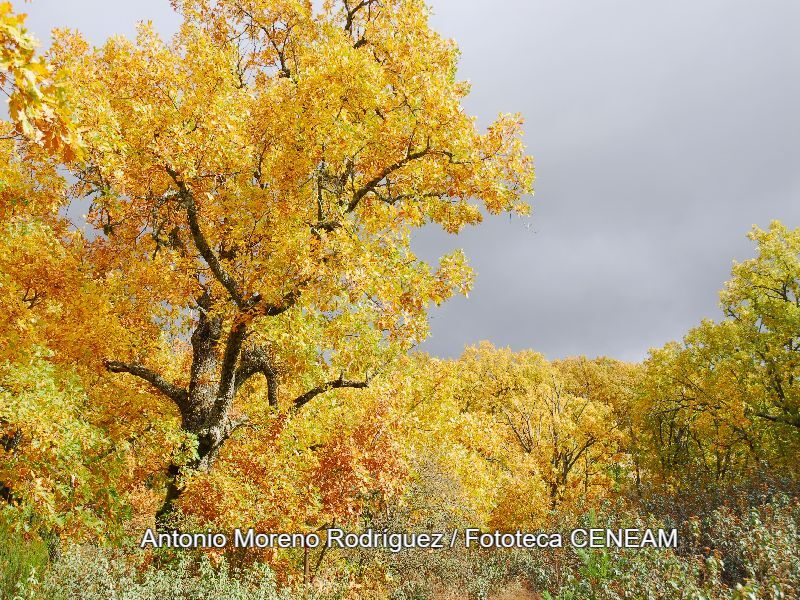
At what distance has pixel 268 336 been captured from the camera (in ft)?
36.3

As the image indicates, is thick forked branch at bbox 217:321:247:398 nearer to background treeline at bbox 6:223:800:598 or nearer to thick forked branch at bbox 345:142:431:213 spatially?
background treeline at bbox 6:223:800:598

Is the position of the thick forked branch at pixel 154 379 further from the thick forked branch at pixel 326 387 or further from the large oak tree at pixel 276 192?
the thick forked branch at pixel 326 387

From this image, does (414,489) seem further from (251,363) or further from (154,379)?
(154,379)

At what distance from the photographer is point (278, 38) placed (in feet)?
50.8

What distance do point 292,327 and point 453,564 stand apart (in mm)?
8923

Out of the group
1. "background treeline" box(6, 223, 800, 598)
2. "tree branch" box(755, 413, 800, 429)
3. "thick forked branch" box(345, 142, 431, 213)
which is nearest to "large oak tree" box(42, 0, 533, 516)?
"thick forked branch" box(345, 142, 431, 213)

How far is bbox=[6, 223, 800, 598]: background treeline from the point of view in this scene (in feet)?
28.0

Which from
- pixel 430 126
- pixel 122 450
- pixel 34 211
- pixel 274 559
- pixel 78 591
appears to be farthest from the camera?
pixel 34 211

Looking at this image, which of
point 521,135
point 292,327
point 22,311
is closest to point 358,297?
point 292,327

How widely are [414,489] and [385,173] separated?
8818 mm

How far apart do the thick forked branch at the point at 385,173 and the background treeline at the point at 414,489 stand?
14.4ft

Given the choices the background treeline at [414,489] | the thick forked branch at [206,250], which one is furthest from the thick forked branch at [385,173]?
the background treeline at [414,489]

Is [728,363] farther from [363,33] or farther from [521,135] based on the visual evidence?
[363,33]

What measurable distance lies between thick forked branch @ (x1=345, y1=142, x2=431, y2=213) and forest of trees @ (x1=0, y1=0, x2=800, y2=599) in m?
0.08
